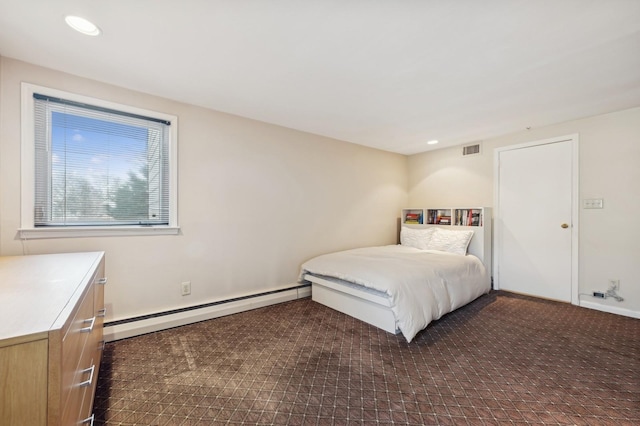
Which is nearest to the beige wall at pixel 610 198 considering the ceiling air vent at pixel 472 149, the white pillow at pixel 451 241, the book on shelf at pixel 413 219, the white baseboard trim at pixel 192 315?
the ceiling air vent at pixel 472 149

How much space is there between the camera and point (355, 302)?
9.48ft

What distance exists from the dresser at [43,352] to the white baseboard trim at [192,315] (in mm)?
1270

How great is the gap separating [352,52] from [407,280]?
6.49ft

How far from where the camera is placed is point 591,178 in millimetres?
3146

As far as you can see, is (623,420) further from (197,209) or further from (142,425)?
(197,209)

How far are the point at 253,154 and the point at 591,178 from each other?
399 cm

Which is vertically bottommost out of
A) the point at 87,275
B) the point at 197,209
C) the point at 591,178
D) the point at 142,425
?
the point at 142,425

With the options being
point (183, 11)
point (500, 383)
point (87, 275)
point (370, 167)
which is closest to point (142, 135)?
point (183, 11)

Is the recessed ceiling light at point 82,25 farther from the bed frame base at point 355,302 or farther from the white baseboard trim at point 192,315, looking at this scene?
the bed frame base at point 355,302

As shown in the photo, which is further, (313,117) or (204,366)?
(313,117)

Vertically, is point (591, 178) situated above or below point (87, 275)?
above

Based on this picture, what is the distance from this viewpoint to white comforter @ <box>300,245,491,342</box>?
2.40 metres

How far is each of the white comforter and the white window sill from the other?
1694 millimetres

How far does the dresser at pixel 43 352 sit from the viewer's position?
719mm
